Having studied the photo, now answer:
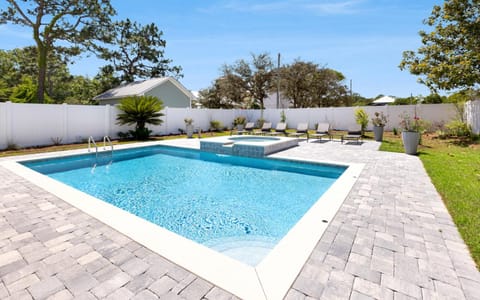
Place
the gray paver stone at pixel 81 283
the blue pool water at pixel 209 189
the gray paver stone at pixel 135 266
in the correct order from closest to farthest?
the gray paver stone at pixel 81 283, the gray paver stone at pixel 135 266, the blue pool water at pixel 209 189

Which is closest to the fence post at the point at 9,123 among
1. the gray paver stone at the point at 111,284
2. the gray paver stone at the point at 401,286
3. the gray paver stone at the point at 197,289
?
the gray paver stone at the point at 111,284

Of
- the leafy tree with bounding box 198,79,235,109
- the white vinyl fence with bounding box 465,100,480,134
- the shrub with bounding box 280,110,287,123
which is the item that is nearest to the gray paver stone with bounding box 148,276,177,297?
the white vinyl fence with bounding box 465,100,480,134

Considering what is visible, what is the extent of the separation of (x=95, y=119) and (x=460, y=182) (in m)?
15.0

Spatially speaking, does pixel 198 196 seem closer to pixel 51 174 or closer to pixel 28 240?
pixel 28 240

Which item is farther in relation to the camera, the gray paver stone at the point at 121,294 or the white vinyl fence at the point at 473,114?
the white vinyl fence at the point at 473,114

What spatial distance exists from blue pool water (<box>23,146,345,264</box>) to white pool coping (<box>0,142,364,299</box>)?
0.75 m

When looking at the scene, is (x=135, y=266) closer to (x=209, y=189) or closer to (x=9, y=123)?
(x=209, y=189)

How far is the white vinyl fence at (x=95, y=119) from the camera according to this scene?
10250mm

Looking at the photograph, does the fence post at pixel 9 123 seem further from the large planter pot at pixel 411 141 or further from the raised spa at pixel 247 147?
the large planter pot at pixel 411 141

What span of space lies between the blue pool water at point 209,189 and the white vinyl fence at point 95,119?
3.99m

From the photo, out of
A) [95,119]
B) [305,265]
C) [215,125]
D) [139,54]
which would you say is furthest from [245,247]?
[139,54]

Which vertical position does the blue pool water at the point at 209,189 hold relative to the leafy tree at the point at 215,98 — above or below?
below

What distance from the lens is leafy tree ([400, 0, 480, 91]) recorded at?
1053 cm

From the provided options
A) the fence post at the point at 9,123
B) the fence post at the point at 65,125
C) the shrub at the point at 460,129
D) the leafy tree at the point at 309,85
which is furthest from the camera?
the leafy tree at the point at 309,85
